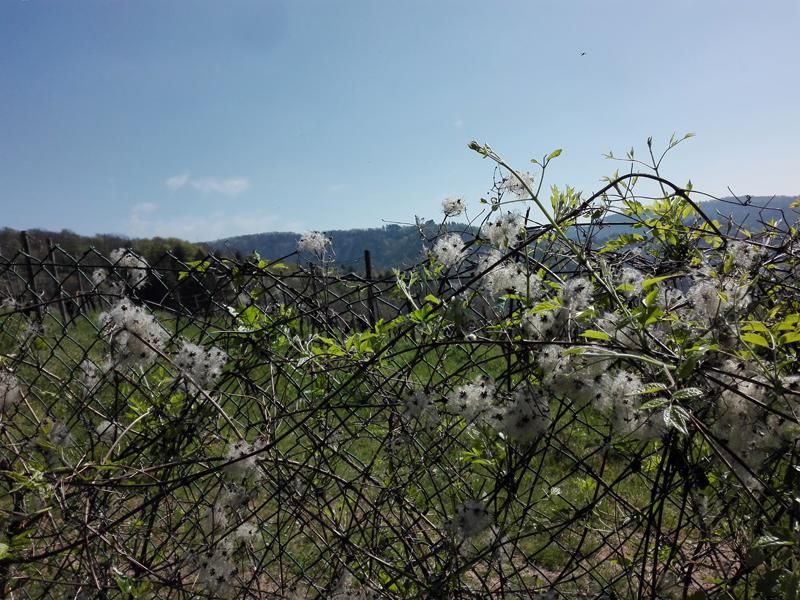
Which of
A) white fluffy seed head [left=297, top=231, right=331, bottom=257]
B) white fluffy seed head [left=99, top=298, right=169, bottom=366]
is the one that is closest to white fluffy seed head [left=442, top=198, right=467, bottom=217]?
white fluffy seed head [left=297, top=231, right=331, bottom=257]

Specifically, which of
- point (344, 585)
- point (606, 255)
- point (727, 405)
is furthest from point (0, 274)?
point (727, 405)

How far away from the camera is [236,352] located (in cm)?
186

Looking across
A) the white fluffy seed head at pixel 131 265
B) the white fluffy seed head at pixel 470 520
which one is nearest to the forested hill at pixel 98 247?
the white fluffy seed head at pixel 131 265

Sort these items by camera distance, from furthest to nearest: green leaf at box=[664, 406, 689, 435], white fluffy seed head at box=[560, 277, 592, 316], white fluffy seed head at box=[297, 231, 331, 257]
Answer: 1. white fluffy seed head at box=[297, 231, 331, 257]
2. white fluffy seed head at box=[560, 277, 592, 316]
3. green leaf at box=[664, 406, 689, 435]

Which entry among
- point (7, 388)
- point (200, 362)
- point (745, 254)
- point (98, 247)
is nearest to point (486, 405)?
point (745, 254)

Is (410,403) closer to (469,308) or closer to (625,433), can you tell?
(469,308)

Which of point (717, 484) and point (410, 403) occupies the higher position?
point (410, 403)

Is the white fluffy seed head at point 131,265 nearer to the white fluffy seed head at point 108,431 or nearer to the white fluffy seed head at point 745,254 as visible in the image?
the white fluffy seed head at point 108,431

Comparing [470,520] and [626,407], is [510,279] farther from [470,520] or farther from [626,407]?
[470,520]

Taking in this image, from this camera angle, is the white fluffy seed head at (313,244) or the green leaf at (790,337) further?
the white fluffy seed head at (313,244)

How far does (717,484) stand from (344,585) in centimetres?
101

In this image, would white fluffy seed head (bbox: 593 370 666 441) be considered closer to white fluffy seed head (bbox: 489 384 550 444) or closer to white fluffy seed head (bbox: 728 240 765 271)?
white fluffy seed head (bbox: 489 384 550 444)

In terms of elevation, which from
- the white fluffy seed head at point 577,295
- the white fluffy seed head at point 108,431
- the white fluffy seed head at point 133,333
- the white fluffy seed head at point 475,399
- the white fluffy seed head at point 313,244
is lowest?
the white fluffy seed head at point 108,431

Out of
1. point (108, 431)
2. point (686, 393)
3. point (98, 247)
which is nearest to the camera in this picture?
point (686, 393)
